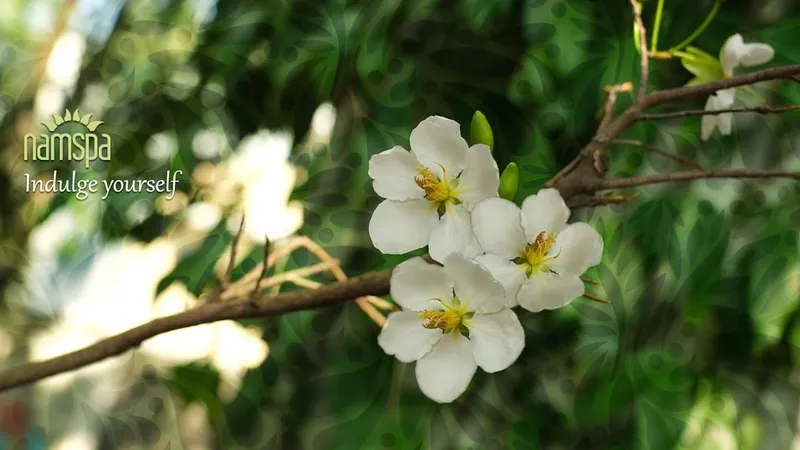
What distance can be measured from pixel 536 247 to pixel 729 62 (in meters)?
0.26

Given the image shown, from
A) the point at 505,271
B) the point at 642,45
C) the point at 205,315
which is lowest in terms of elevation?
the point at 205,315

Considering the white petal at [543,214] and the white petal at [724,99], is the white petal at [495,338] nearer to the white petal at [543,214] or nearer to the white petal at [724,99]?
the white petal at [543,214]

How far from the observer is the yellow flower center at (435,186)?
0.46m

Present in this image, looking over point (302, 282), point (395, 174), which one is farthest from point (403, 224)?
point (302, 282)

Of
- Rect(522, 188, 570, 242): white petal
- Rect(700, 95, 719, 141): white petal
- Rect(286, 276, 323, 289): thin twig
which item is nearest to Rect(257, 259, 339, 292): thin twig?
Rect(286, 276, 323, 289): thin twig

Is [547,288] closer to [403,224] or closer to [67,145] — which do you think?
[403,224]

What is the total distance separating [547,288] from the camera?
0.45 metres

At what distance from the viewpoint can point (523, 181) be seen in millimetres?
537

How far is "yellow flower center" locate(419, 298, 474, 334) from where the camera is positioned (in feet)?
1.51

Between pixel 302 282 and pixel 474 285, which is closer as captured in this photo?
pixel 474 285

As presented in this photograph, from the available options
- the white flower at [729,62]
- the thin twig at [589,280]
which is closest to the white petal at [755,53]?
the white flower at [729,62]

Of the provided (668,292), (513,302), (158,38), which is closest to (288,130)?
(158,38)

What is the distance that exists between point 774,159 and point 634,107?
18cm

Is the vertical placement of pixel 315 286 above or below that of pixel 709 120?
below
